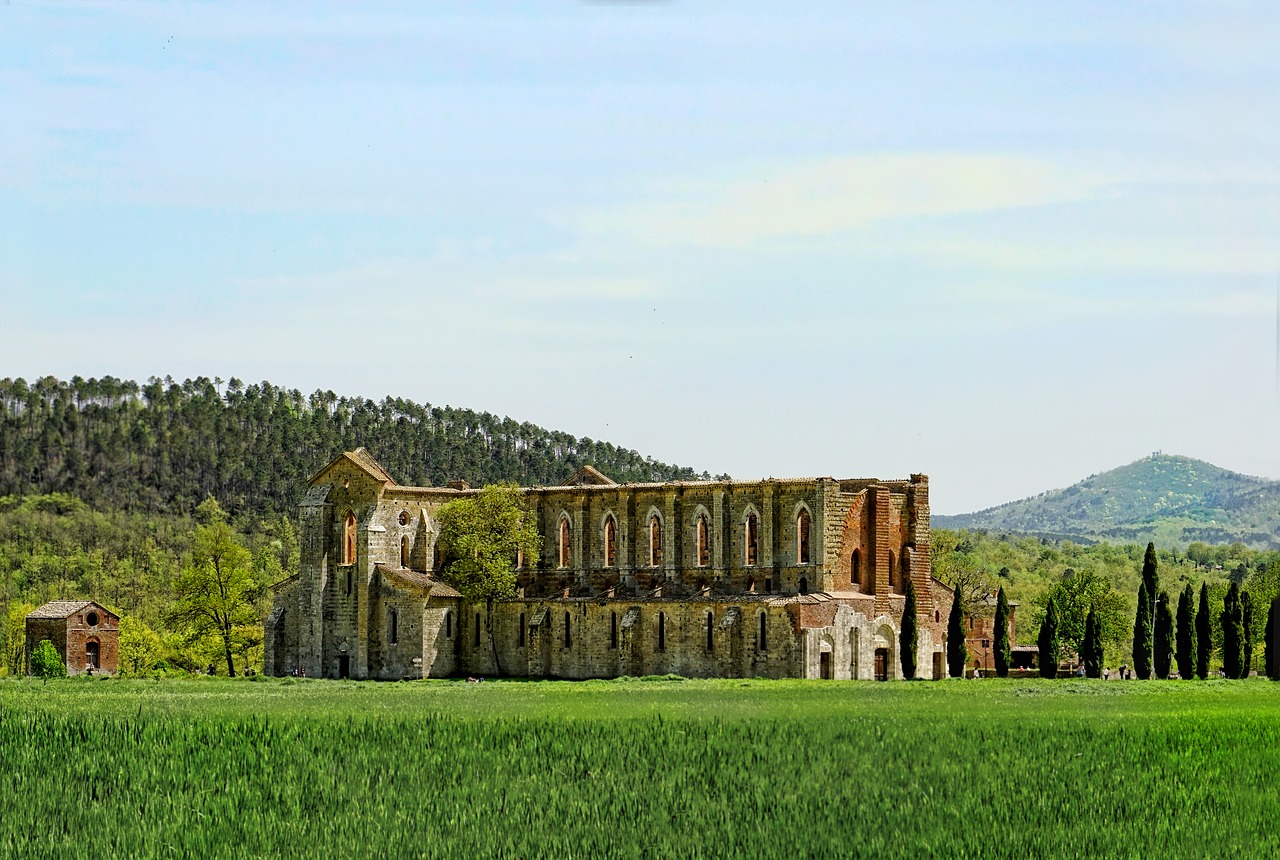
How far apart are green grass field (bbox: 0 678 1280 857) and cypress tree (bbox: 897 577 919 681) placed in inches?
925

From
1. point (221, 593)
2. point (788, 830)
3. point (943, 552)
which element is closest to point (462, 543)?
point (221, 593)

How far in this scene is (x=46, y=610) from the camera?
8344 centimetres

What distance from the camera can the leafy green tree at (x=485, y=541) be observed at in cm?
8288

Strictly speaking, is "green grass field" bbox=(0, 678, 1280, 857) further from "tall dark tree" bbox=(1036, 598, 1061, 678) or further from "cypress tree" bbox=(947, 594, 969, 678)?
"tall dark tree" bbox=(1036, 598, 1061, 678)

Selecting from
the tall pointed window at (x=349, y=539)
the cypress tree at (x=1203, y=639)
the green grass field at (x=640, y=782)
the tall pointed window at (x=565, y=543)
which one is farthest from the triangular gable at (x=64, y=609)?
the cypress tree at (x=1203, y=639)

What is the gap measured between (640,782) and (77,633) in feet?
179

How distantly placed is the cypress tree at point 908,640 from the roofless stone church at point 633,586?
0.69 m

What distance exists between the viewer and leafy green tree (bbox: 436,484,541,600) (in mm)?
82875

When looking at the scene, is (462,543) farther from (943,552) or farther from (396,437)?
(396,437)

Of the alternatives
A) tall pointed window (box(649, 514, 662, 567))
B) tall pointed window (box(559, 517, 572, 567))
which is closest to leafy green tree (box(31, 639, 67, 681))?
tall pointed window (box(559, 517, 572, 567))

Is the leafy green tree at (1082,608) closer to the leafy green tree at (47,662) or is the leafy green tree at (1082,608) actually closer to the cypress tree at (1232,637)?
the cypress tree at (1232,637)

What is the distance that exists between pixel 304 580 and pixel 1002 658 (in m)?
31.9

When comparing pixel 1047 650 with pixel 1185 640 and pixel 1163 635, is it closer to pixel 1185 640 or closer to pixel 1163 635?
pixel 1163 635

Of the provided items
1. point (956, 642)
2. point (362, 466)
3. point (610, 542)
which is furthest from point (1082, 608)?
point (362, 466)
